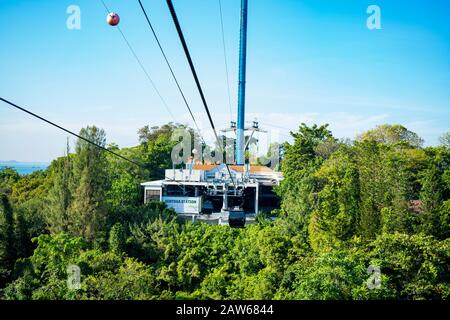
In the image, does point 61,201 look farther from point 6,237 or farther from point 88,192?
point 6,237

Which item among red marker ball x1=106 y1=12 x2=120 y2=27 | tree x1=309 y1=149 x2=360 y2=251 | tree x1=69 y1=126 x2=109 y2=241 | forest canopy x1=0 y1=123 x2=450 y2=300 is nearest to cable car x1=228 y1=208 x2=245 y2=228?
forest canopy x1=0 y1=123 x2=450 y2=300

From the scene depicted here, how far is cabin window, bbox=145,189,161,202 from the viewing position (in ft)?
75.8

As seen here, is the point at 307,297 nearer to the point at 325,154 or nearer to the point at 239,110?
the point at 239,110

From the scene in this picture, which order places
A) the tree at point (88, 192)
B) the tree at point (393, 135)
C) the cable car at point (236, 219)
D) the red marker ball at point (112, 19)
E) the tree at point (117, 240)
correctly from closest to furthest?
the red marker ball at point (112, 19) < the tree at point (117, 240) < the tree at point (88, 192) < the cable car at point (236, 219) < the tree at point (393, 135)

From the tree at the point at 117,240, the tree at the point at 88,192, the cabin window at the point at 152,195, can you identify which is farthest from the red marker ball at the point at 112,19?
the cabin window at the point at 152,195

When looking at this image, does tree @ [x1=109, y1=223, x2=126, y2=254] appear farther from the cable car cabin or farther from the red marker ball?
the red marker ball

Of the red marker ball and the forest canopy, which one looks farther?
the forest canopy

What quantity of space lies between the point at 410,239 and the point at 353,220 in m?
2.98

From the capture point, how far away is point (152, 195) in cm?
2331

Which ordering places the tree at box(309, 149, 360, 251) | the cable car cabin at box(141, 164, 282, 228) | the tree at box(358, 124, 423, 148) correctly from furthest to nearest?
the tree at box(358, 124, 423, 148), the cable car cabin at box(141, 164, 282, 228), the tree at box(309, 149, 360, 251)

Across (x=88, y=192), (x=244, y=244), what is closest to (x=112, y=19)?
(x=244, y=244)

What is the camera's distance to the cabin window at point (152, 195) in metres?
23.1

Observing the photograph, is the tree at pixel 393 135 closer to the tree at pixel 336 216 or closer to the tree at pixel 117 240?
the tree at pixel 336 216

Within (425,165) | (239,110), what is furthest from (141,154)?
(425,165)
